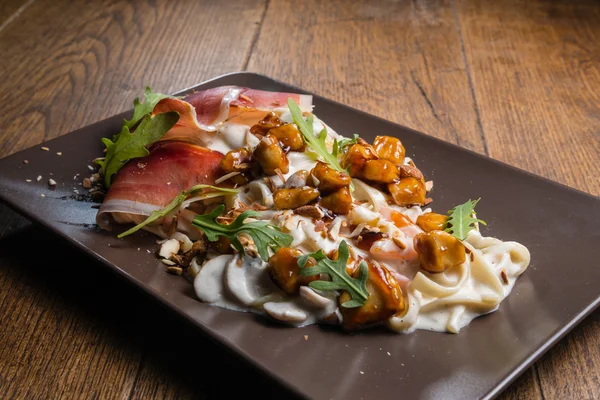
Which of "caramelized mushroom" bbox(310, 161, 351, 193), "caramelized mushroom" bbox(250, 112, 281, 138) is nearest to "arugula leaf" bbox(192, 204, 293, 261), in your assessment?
"caramelized mushroom" bbox(310, 161, 351, 193)

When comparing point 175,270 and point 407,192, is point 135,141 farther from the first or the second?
point 407,192

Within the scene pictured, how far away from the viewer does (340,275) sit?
89.5 inches

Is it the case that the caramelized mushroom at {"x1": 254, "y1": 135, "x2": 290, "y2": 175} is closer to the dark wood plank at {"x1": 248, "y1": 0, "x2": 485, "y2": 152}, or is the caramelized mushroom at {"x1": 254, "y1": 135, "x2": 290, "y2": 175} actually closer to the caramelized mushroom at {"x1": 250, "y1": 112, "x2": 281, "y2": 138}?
the caramelized mushroom at {"x1": 250, "y1": 112, "x2": 281, "y2": 138}

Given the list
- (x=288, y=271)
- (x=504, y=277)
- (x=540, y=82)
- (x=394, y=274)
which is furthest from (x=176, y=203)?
(x=540, y=82)

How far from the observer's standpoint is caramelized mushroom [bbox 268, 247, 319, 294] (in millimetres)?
2324

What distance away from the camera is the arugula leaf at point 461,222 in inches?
98.7

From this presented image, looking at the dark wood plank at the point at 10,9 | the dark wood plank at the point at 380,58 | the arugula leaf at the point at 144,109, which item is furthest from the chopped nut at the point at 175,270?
the dark wood plank at the point at 10,9

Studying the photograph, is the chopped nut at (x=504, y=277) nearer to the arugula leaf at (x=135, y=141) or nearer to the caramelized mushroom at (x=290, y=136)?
the caramelized mushroom at (x=290, y=136)

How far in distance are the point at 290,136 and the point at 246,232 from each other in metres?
0.62

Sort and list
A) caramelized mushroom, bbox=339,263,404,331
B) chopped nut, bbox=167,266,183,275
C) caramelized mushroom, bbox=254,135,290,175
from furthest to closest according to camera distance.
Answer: caramelized mushroom, bbox=254,135,290,175
chopped nut, bbox=167,266,183,275
caramelized mushroom, bbox=339,263,404,331

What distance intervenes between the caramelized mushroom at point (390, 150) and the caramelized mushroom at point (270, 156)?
0.41m

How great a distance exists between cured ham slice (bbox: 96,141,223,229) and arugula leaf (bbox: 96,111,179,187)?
48 millimetres

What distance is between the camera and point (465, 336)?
2.23m

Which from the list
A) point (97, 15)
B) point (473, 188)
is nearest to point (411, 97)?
point (473, 188)
